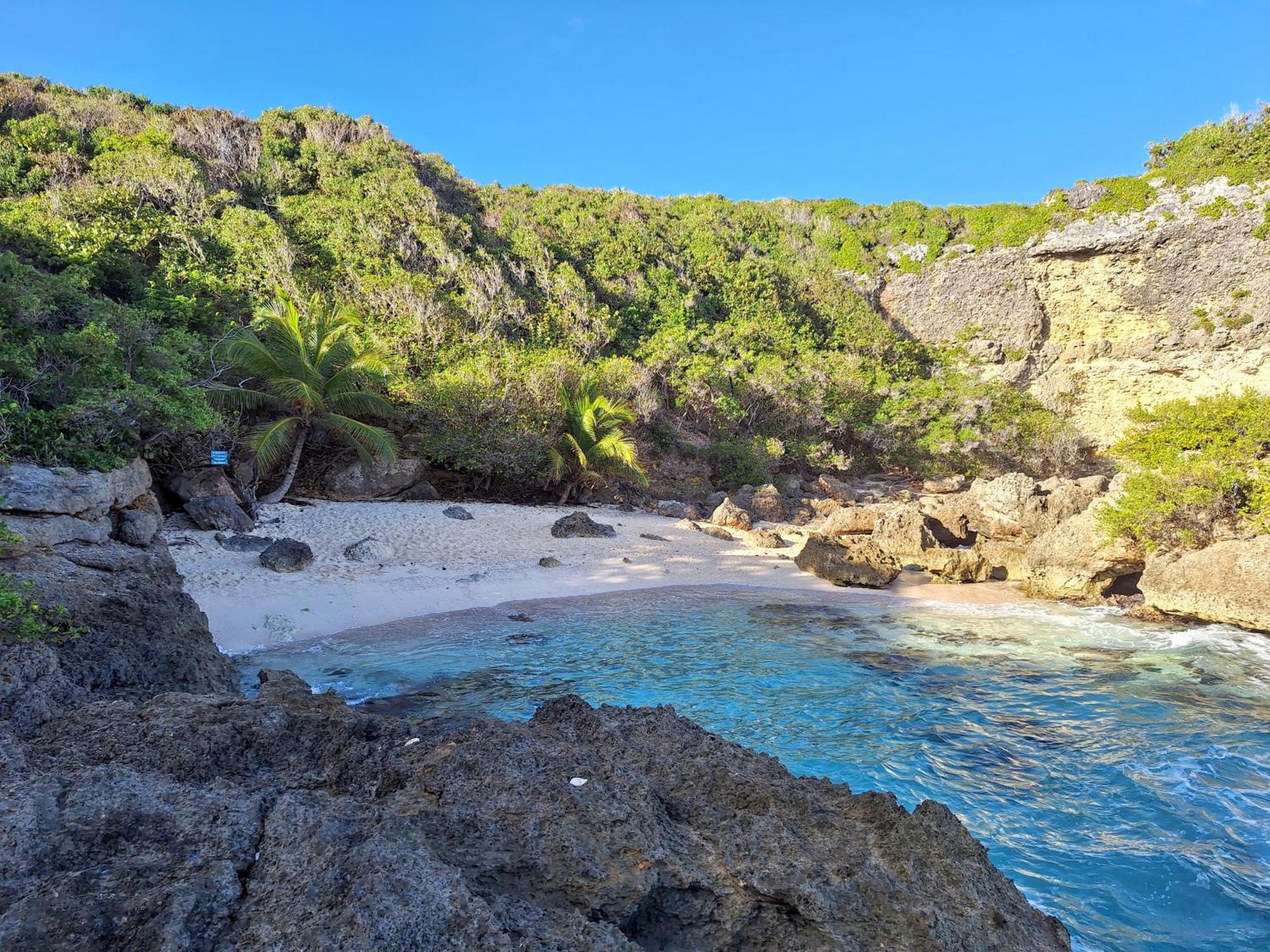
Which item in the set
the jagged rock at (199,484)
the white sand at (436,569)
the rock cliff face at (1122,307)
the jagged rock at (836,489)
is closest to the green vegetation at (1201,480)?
the white sand at (436,569)

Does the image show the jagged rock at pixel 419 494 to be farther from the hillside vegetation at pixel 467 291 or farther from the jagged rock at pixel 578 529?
the jagged rock at pixel 578 529

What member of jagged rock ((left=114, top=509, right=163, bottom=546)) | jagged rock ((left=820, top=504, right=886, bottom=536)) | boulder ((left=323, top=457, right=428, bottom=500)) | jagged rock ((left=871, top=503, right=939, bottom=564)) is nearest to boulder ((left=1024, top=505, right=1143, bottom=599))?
jagged rock ((left=871, top=503, right=939, bottom=564))

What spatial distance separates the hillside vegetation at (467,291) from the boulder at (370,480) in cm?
103

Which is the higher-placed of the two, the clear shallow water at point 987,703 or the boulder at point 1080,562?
the boulder at point 1080,562

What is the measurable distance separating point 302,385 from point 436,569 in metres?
6.14

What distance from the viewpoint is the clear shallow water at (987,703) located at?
4.55m

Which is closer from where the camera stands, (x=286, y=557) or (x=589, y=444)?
(x=286, y=557)

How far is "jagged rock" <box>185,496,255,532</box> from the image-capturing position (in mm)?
11734

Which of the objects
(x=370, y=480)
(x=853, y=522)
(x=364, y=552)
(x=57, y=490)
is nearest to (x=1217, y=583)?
(x=853, y=522)

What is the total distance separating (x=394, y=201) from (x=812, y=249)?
2445cm

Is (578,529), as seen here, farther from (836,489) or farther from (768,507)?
(836,489)

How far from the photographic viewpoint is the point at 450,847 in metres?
2.51

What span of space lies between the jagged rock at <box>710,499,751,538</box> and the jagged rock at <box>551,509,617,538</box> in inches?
148

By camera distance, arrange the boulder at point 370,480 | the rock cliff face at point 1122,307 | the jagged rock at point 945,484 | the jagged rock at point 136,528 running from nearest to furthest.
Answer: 1. the jagged rock at point 136,528
2. the boulder at point 370,480
3. the jagged rock at point 945,484
4. the rock cliff face at point 1122,307
